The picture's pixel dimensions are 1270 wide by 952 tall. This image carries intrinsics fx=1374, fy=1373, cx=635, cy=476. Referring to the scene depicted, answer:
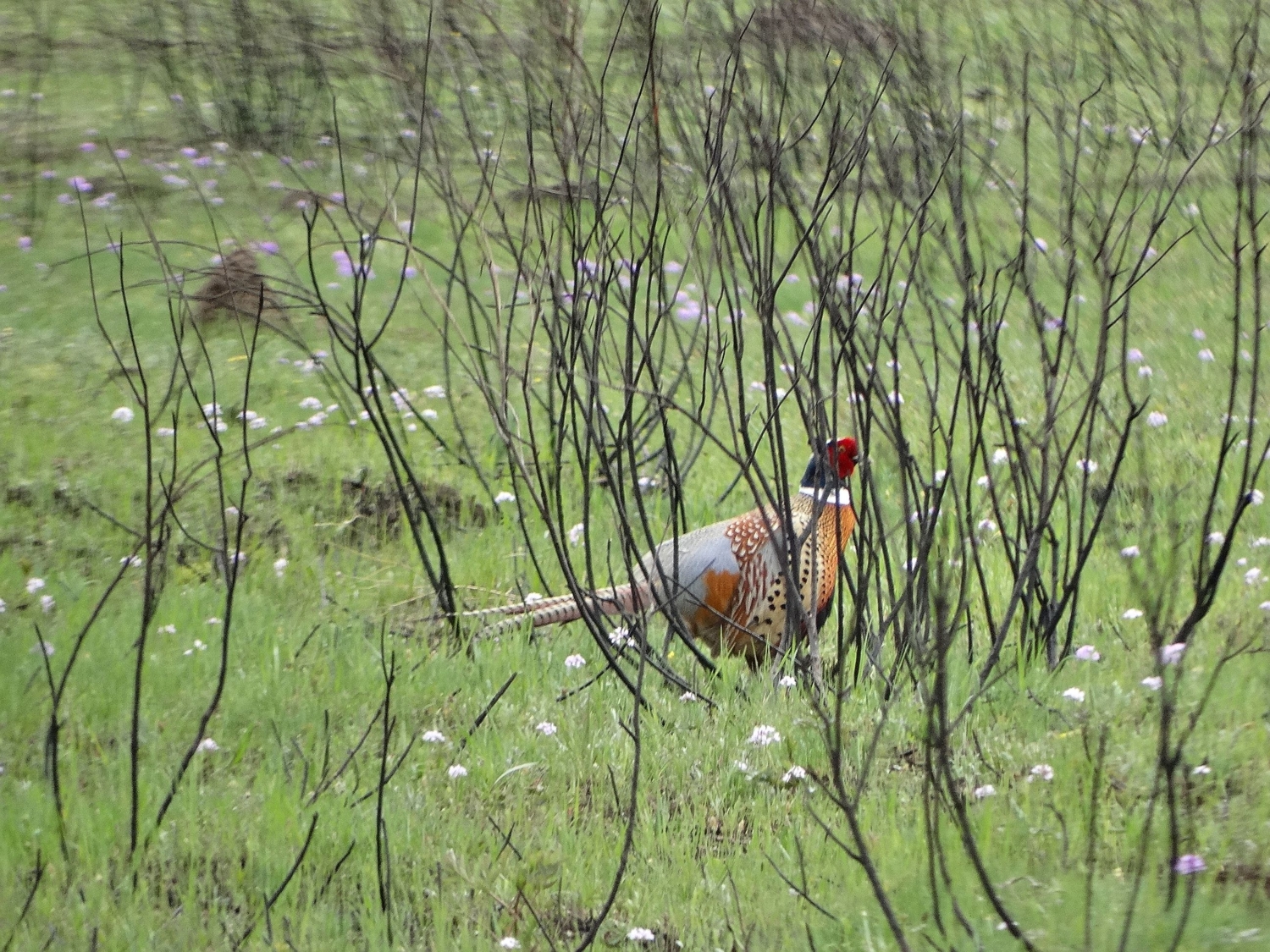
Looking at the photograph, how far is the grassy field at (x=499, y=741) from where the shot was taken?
8.33ft

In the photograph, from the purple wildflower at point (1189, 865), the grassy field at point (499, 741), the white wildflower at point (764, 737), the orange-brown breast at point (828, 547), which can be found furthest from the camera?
the orange-brown breast at point (828, 547)

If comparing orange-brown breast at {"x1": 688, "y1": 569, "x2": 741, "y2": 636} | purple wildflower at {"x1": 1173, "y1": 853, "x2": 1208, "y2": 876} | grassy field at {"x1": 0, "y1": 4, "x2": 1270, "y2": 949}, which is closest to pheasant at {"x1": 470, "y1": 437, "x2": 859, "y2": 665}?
orange-brown breast at {"x1": 688, "y1": 569, "x2": 741, "y2": 636}

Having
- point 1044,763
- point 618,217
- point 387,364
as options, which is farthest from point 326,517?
point 618,217

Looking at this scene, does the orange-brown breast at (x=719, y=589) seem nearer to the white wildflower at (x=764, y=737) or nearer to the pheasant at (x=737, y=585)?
the pheasant at (x=737, y=585)

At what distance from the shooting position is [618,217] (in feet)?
31.5

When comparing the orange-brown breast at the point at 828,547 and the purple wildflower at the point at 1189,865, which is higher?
the purple wildflower at the point at 1189,865

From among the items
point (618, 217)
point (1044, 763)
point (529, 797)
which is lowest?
point (618, 217)

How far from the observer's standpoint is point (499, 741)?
11.0 ft

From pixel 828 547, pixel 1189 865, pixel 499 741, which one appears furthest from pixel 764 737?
pixel 1189 865

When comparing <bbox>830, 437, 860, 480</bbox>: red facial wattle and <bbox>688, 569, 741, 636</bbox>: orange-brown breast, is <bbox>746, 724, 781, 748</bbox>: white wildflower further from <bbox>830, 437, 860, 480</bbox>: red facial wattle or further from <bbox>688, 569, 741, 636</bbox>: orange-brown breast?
<bbox>830, 437, 860, 480</bbox>: red facial wattle

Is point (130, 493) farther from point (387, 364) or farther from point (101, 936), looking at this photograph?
point (101, 936)

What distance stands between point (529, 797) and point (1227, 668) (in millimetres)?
1730

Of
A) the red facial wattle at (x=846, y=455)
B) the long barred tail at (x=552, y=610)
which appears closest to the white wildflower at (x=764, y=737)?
the long barred tail at (x=552, y=610)

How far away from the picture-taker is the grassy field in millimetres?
2539
